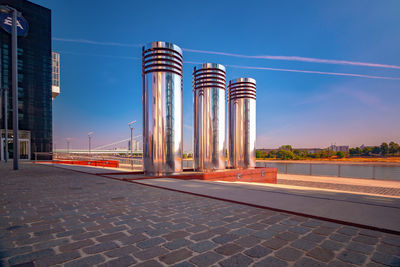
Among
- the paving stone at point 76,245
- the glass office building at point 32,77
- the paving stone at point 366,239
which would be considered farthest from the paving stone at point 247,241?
the glass office building at point 32,77

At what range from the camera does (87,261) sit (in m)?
2.54

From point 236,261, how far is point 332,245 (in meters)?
1.51

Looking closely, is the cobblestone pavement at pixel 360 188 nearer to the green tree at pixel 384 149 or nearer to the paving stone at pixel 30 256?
the paving stone at pixel 30 256

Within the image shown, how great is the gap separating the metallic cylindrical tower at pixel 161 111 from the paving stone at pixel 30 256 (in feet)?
30.4

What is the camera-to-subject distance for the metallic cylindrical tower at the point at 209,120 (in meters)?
15.4

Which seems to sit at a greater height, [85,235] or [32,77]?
[32,77]

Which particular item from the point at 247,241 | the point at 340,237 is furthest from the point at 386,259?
the point at 247,241

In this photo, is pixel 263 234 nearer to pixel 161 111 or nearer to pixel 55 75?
pixel 161 111

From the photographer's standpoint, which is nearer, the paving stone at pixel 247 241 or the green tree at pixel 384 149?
the paving stone at pixel 247 241

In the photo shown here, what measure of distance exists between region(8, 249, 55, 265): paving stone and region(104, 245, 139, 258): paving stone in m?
0.74

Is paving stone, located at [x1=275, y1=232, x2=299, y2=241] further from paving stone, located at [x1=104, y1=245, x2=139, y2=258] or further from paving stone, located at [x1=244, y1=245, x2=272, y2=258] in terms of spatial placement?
paving stone, located at [x1=104, y1=245, x2=139, y2=258]

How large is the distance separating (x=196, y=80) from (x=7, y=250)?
14.4 metres

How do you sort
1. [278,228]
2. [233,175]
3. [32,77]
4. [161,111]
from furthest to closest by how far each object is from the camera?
[32,77] < [233,175] < [161,111] < [278,228]

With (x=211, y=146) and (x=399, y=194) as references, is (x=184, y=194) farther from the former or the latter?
(x=399, y=194)
